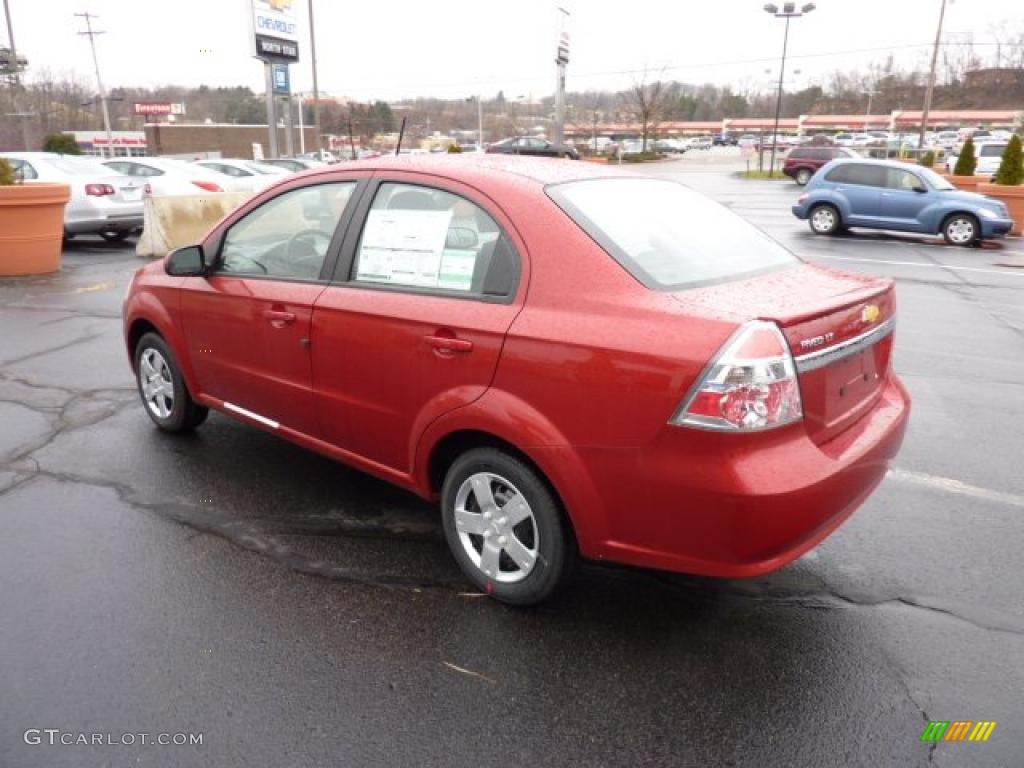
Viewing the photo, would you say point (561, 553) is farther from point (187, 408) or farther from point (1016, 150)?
point (1016, 150)

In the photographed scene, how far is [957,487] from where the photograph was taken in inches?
170

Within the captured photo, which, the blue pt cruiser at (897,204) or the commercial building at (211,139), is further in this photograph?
the commercial building at (211,139)

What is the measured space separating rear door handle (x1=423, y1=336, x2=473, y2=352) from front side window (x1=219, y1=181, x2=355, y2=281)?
910mm

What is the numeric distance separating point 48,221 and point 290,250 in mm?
9305

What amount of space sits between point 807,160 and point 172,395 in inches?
1311

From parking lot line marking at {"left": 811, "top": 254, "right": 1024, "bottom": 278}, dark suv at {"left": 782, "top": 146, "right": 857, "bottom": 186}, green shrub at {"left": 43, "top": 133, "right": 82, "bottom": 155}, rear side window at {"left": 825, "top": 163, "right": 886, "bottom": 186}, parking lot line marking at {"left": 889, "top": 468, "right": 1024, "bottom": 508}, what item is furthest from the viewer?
green shrub at {"left": 43, "top": 133, "right": 82, "bottom": 155}

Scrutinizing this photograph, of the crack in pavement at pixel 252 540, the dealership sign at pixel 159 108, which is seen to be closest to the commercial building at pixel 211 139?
the dealership sign at pixel 159 108

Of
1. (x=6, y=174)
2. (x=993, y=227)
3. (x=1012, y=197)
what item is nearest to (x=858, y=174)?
(x=993, y=227)

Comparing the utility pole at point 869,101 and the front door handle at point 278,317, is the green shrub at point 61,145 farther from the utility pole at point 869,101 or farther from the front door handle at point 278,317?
the utility pole at point 869,101

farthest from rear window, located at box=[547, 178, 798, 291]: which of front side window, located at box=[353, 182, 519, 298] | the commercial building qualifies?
the commercial building

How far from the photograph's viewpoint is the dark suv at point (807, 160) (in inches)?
1298

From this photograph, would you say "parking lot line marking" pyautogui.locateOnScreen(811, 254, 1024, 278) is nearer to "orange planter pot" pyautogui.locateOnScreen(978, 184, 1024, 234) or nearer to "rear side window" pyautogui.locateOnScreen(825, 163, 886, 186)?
"rear side window" pyautogui.locateOnScreen(825, 163, 886, 186)

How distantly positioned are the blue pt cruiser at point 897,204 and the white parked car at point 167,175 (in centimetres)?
1209

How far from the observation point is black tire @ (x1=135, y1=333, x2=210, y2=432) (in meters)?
4.82
